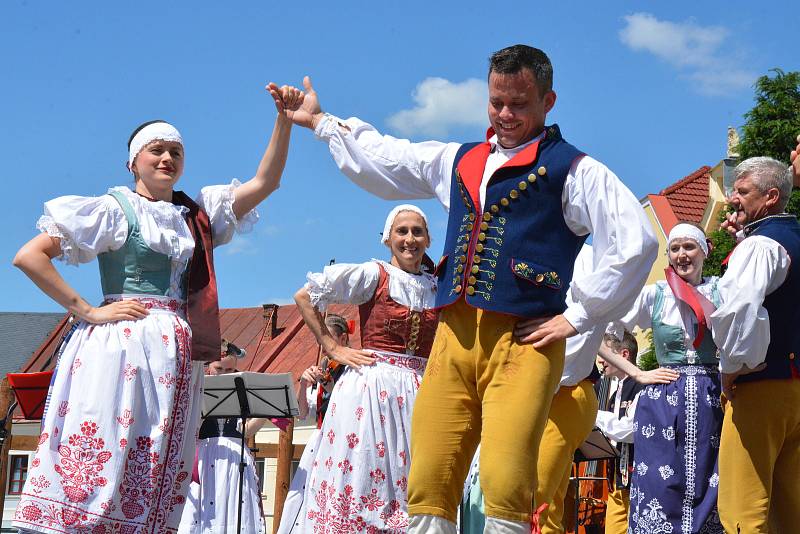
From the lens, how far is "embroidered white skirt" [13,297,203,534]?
470 centimetres

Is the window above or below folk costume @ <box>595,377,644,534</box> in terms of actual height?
below

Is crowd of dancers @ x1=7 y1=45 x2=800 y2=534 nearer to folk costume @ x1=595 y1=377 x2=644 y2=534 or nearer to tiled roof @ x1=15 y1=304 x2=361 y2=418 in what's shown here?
folk costume @ x1=595 y1=377 x2=644 y2=534

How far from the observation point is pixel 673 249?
265 inches

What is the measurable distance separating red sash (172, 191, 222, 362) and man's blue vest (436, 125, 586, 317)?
1.55 meters

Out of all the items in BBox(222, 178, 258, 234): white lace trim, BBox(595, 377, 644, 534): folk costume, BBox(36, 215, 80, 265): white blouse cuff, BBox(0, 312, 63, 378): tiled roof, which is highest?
BBox(222, 178, 258, 234): white lace trim

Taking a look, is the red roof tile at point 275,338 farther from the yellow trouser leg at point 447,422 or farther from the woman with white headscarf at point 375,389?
the yellow trouser leg at point 447,422

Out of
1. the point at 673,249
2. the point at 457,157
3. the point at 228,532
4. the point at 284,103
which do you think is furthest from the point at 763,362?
the point at 228,532

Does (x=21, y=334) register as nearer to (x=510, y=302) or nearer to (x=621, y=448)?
(x=621, y=448)

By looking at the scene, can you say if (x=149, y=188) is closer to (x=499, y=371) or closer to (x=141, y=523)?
(x=141, y=523)

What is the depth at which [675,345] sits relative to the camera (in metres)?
6.46

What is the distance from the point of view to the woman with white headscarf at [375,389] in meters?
6.12

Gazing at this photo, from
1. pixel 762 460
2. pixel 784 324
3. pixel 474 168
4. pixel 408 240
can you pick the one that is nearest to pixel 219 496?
pixel 408 240

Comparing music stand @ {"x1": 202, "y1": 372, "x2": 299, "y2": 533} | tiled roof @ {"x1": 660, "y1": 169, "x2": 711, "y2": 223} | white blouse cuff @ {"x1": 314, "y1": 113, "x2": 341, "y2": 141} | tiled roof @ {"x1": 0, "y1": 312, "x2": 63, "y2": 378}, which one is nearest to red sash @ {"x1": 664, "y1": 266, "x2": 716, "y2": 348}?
white blouse cuff @ {"x1": 314, "y1": 113, "x2": 341, "y2": 141}

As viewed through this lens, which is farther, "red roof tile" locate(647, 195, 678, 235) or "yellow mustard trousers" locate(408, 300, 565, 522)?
"red roof tile" locate(647, 195, 678, 235)
